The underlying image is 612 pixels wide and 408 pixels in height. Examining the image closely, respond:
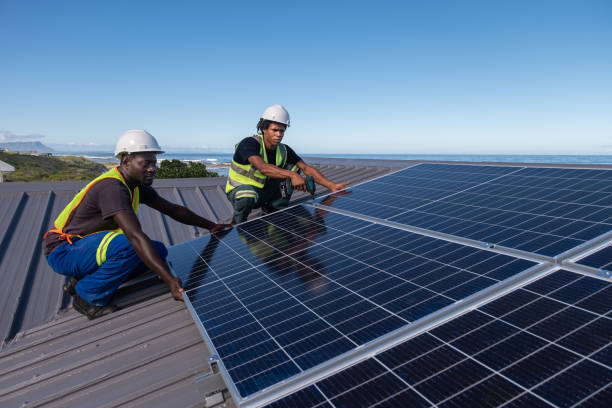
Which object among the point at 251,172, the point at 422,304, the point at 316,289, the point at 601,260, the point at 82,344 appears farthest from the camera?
the point at 251,172

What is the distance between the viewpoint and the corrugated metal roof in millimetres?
3572

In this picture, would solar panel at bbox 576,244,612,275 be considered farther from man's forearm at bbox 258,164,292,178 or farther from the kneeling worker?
the kneeling worker

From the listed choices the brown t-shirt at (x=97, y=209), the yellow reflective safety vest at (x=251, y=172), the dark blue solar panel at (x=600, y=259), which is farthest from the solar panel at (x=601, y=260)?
the yellow reflective safety vest at (x=251, y=172)

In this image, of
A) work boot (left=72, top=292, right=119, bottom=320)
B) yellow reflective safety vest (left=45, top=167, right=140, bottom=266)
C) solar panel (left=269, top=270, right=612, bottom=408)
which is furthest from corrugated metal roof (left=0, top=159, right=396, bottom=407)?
solar panel (left=269, top=270, right=612, bottom=408)

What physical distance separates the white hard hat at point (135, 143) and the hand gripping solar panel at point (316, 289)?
168 cm

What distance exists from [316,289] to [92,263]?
304 centimetres

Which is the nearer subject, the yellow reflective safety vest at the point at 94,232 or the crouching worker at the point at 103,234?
the crouching worker at the point at 103,234

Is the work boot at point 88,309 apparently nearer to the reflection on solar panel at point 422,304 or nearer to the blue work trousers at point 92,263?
the blue work trousers at point 92,263

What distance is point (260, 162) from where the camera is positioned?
7.16m

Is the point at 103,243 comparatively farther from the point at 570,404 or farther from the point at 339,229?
the point at 570,404

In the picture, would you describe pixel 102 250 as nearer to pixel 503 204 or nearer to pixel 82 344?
pixel 82 344

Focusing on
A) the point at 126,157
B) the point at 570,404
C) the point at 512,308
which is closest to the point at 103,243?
the point at 126,157

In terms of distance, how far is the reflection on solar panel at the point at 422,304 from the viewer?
85.9 inches

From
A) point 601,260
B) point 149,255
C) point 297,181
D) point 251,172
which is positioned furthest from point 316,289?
point 251,172
